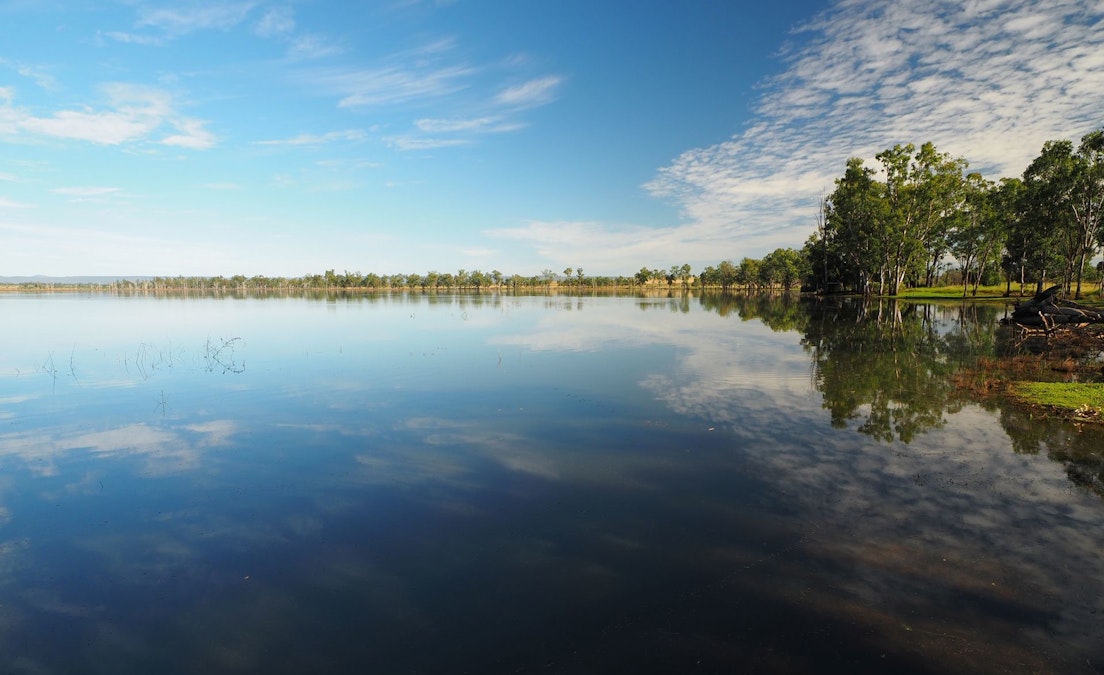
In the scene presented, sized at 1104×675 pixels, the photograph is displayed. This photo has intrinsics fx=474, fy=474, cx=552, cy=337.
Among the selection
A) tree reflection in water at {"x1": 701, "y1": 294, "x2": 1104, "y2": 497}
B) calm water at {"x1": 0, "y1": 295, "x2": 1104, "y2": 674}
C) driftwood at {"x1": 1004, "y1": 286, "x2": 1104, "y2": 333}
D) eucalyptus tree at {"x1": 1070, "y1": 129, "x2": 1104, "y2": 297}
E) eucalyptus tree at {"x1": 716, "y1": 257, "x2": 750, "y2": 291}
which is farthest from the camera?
eucalyptus tree at {"x1": 716, "y1": 257, "x2": 750, "y2": 291}

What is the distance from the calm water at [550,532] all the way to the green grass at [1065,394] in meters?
→ 1.44

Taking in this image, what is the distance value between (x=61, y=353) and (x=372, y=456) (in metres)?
25.6

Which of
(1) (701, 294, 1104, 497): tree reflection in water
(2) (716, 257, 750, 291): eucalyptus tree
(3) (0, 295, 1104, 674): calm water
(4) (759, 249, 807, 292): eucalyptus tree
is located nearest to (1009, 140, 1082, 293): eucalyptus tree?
(1) (701, 294, 1104, 497): tree reflection in water

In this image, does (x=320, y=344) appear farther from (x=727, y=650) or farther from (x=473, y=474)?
(x=727, y=650)

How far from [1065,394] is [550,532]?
15600 millimetres

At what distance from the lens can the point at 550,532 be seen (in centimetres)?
688

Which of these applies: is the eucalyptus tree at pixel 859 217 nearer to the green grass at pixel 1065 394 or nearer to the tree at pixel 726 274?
the green grass at pixel 1065 394

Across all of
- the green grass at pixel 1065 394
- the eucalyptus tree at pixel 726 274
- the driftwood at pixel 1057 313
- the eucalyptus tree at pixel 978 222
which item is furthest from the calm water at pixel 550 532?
the eucalyptus tree at pixel 726 274

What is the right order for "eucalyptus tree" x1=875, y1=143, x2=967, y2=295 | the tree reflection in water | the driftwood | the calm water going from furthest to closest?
1. "eucalyptus tree" x1=875, y1=143, x2=967, y2=295
2. the driftwood
3. the tree reflection in water
4. the calm water

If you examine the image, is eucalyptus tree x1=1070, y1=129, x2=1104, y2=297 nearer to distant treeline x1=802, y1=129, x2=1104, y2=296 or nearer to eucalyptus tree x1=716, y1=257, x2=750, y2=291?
distant treeline x1=802, y1=129, x2=1104, y2=296

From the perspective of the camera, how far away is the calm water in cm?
474

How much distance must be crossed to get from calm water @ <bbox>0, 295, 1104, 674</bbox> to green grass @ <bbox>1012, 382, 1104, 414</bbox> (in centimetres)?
144

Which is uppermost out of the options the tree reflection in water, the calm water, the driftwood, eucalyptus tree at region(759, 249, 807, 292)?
eucalyptus tree at region(759, 249, 807, 292)

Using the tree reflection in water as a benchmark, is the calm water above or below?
below
